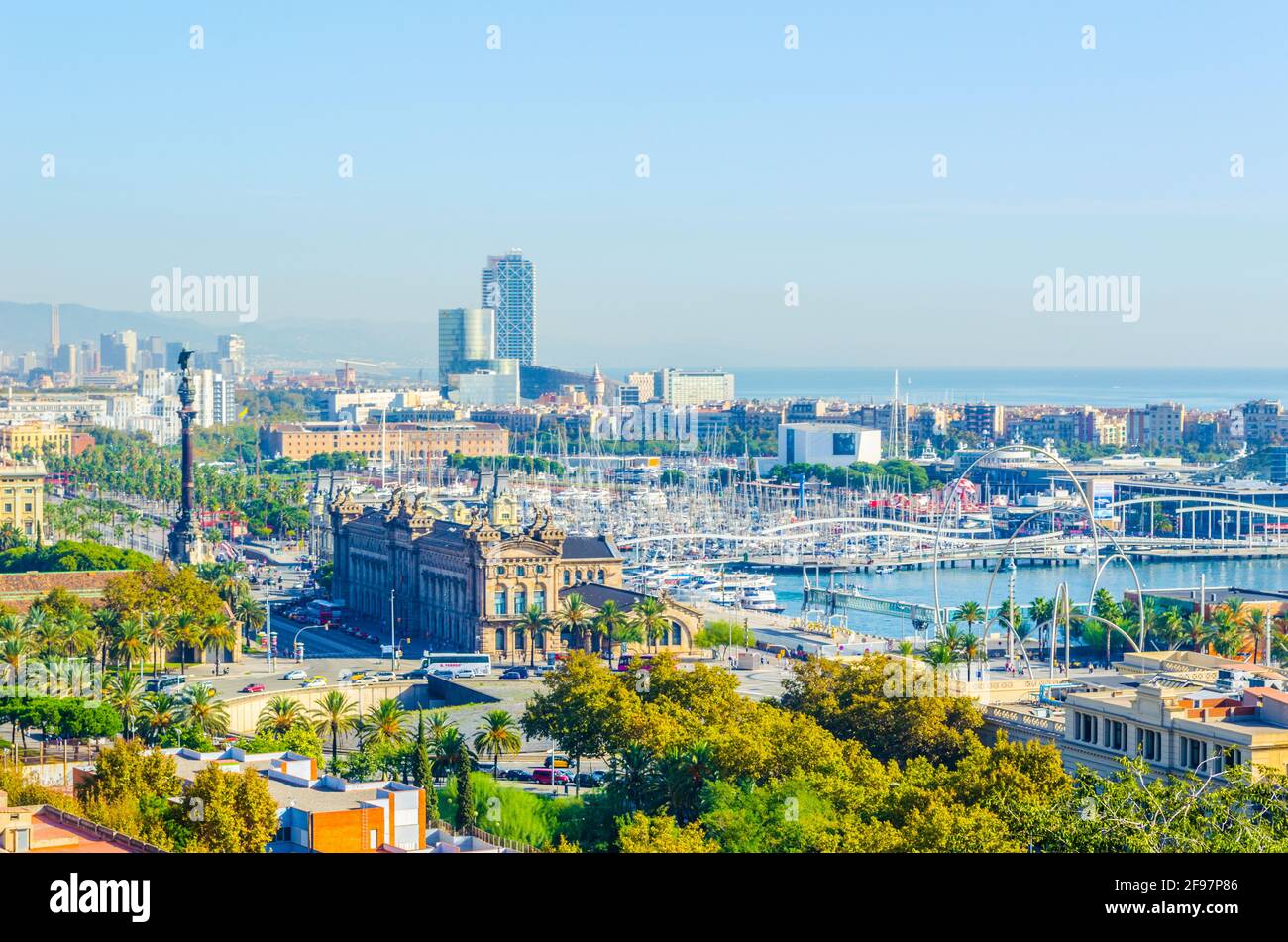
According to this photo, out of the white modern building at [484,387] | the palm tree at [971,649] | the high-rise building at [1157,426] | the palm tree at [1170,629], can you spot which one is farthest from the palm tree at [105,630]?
the white modern building at [484,387]

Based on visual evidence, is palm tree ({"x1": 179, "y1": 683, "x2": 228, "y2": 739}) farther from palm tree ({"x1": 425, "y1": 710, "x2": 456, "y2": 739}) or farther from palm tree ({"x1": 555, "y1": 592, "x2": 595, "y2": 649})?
palm tree ({"x1": 555, "y1": 592, "x2": 595, "y2": 649})

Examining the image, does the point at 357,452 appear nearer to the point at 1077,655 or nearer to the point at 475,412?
the point at 475,412

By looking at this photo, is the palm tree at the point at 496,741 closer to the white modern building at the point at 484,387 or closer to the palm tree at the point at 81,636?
the palm tree at the point at 81,636

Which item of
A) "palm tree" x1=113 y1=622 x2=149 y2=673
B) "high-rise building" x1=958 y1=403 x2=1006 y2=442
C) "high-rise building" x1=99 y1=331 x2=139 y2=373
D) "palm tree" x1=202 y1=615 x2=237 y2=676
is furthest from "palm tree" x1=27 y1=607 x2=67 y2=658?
"high-rise building" x1=99 y1=331 x2=139 y2=373

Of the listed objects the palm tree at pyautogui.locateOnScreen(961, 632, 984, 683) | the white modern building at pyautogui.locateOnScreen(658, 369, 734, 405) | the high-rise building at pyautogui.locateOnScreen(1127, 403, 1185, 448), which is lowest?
the palm tree at pyautogui.locateOnScreen(961, 632, 984, 683)
